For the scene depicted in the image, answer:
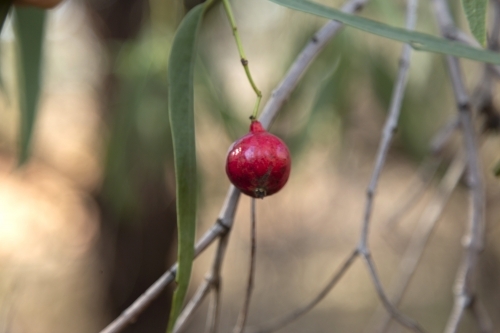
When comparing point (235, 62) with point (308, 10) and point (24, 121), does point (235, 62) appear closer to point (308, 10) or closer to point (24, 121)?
point (24, 121)

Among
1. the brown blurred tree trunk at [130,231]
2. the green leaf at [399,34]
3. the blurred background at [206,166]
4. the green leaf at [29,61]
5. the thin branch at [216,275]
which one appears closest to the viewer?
the green leaf at [399,34]

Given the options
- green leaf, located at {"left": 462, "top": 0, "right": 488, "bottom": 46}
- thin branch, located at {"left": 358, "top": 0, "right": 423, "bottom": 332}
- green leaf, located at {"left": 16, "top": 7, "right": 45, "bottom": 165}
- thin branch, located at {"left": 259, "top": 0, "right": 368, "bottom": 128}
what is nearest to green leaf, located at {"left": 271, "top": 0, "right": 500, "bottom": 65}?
green leaf, located at {"left": 462, "top": 0, "right": 488, "bottom": 46}

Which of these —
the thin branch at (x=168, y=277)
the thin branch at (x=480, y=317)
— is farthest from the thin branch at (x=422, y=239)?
the thin branch at (x=168, y=277)

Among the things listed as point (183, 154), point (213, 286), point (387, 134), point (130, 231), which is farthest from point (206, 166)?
point (183, 154)

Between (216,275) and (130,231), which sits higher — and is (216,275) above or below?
above

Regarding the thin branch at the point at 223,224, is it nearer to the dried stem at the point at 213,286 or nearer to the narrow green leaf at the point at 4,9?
the dried stem at the point at 213,286

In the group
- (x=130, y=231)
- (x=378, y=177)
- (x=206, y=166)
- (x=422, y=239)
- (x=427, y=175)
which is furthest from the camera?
(x=130, y=231)

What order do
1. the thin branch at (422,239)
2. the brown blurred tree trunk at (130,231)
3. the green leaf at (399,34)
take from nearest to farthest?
the green leaf at (399,34) < the thin branch at (422,239) < the brown blurred tree trunk at (130,231)

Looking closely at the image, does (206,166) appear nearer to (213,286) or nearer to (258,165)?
(213,286)
